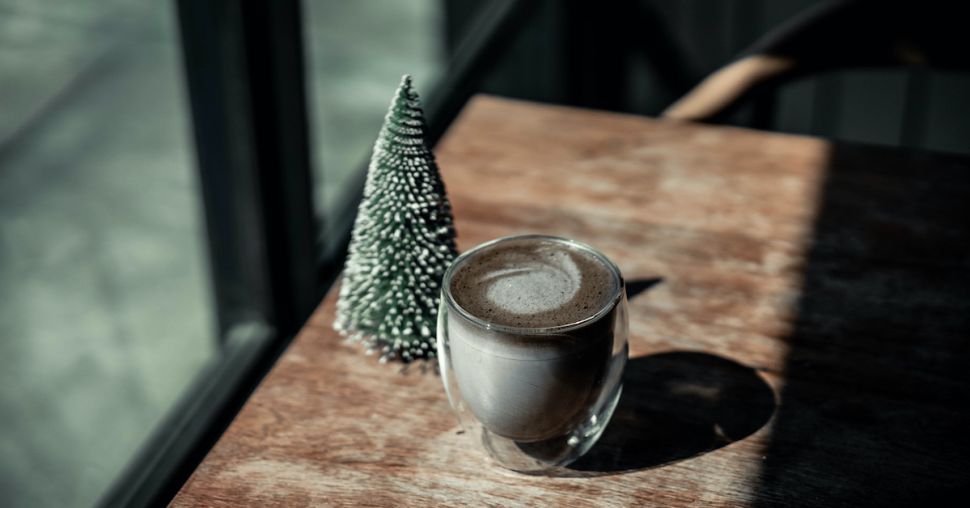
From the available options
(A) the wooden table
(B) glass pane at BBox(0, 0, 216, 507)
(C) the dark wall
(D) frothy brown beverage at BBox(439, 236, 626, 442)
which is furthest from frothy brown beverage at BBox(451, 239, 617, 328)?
(B) glass pane at BBox(0, 0, 216, 507)

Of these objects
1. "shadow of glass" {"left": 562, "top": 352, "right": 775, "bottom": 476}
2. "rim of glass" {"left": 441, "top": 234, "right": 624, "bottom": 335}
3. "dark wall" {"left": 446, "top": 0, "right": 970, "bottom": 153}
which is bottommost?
"dark wall" {"left": 446, "top": 0, "right": 970, "bottom": 153}

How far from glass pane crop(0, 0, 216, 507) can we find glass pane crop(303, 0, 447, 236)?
416 mm

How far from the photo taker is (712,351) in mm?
727

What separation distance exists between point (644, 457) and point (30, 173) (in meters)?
2.55

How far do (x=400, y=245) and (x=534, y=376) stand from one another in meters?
0.16

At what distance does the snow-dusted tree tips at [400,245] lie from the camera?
2.17ft

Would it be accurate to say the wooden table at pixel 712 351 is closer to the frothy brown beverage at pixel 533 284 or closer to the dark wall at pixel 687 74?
the frothy brown beverage at pixel 533 284

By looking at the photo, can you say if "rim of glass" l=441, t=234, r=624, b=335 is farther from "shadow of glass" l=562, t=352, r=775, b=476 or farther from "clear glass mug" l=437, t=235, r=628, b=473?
"shadow of glass" l=562, t=352, r=775, b=476

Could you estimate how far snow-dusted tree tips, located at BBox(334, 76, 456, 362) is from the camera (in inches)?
26.0

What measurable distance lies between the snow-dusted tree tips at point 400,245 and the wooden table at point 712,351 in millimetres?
31

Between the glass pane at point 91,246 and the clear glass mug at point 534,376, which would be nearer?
the clear glass mug at point 534,376

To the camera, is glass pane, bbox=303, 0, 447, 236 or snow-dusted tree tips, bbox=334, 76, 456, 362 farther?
glass pane, bbox=303, 0, 447, 236

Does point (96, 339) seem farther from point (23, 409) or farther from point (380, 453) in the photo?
point (380, 453)

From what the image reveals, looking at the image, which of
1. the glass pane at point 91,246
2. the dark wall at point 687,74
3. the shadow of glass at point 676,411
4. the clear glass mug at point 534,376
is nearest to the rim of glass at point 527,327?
the clear glass mug at point 534,376
